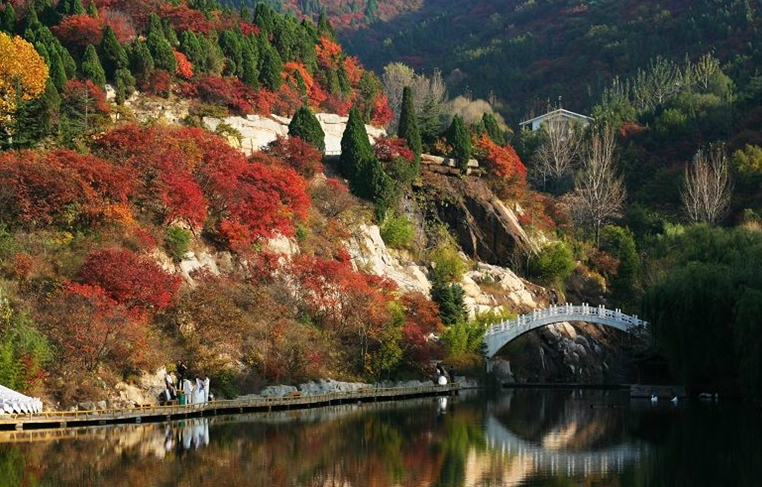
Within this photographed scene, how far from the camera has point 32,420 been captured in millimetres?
33312

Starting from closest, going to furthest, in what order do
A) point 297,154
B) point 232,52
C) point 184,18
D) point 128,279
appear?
1. point 128,279
2. point 297,154
3. point 232,52
4. point 184,18

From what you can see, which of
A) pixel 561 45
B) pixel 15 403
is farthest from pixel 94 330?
pixel 561 45

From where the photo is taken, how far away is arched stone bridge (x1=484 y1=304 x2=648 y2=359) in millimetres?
54125

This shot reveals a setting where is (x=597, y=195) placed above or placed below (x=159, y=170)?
above

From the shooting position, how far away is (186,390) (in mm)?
39094

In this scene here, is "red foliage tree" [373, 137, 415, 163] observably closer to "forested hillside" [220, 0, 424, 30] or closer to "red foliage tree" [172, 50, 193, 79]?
"red foliage tree" [172, 50, 193, 79]

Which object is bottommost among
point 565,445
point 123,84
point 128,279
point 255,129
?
point 565,445

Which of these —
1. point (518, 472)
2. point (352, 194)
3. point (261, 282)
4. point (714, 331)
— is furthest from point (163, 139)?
point (518, 472)

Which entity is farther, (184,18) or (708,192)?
(708,192)

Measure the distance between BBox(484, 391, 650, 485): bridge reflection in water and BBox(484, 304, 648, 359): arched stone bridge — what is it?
1000cm

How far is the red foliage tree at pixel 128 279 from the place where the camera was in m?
40.3

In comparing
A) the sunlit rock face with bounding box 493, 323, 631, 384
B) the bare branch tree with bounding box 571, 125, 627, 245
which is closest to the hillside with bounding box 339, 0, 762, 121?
the bare branch tree with bounding box 571, 125, 627, 245

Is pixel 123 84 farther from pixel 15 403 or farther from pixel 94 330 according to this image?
pixel 15 403

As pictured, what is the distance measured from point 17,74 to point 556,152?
39729mm
